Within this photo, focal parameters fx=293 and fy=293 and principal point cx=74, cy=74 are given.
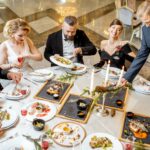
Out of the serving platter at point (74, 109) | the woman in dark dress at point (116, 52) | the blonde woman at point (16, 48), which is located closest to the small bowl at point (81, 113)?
the serving platter at point (74, 109)

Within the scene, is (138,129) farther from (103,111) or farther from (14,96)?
(14,96)

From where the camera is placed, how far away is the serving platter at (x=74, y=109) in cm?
251

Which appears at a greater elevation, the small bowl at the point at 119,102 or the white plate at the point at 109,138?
the small bowl at the point at 119,102

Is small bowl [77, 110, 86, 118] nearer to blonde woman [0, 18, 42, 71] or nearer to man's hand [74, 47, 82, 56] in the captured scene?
blonde woman [0, 18, 42, 71]

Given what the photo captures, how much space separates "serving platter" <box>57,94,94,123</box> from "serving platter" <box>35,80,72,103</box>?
0.27 ft

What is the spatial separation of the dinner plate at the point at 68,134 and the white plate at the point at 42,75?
29.3 inches

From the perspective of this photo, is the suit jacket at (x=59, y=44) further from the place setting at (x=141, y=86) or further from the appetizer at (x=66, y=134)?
the appetizer at (x=66, y=134)

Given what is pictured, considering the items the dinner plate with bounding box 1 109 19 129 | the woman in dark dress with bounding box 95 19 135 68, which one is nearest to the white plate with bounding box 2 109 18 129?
the dinner plate with bounding box 1 109 19 129

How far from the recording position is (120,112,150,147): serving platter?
2289 mm

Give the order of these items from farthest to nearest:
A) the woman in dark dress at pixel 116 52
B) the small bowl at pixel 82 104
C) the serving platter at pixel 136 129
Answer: the woman in dark dress at pixel 116 52 → the small bowl at pixel 82 104 → the serving platter at pixel 136 129

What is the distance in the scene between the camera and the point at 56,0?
27.5ft

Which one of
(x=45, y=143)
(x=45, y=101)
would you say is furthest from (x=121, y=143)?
(x=45, y=101)

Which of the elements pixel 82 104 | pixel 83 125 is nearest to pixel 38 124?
pixel 83 125

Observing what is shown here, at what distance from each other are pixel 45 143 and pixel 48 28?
4599mm
